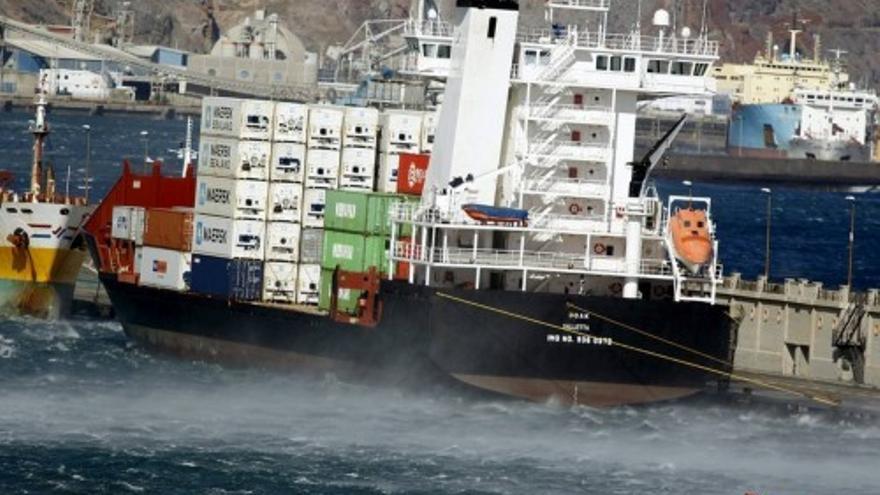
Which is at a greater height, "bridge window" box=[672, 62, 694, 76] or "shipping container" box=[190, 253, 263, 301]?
"bridge window" box=[672, 62, 694, 76]

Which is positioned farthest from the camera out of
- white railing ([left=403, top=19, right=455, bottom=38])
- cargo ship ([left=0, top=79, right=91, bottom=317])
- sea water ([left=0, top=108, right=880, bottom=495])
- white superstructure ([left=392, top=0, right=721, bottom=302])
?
cargo ship ([left=0, top=79, right=91, bottom=317])

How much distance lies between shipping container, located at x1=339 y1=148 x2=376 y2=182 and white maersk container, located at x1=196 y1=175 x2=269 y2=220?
216cm

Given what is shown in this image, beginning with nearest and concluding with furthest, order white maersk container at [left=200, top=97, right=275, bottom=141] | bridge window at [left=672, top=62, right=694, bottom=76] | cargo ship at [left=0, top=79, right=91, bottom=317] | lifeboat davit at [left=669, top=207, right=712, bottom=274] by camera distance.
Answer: lifeboat davit at [left=669, top=207, right=712, bottom=274] → bridge window at [left=672, top=62, right=694, bottom=76] → white maersk container at [left=200, top=97, right=275, bottom=141] → cargo ship at [left=0, top=79, right=91, bottom=317]

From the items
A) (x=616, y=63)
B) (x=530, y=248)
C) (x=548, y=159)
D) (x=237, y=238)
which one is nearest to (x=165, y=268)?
(x=237, y=238)

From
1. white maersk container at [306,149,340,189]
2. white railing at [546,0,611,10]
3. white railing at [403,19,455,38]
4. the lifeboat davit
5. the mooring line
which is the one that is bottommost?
the mooring line

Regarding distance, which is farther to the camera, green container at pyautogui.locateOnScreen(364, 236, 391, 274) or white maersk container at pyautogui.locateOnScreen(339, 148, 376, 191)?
white maersk container at pyautogui.locateOnScreen(339, 148, 376, 191)

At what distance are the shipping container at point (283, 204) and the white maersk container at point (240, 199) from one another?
0.19 meters

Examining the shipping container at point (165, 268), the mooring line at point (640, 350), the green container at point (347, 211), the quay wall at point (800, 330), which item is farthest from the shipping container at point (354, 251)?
the quay wall at point (800, 330)

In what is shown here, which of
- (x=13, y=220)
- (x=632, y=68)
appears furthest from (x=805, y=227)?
(x=632, y=68)

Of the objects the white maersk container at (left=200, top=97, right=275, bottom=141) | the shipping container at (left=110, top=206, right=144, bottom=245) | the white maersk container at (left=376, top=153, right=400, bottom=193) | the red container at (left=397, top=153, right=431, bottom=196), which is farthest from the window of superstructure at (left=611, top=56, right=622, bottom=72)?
the shipping container at (left=110, top=206, right=144, bottom=245)

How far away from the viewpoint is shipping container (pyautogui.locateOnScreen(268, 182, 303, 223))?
6969 cm

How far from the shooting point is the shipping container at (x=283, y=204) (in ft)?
229

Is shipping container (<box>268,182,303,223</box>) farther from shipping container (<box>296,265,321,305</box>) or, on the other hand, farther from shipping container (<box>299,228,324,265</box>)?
shipping container (<box>296,265,321,305</box>)

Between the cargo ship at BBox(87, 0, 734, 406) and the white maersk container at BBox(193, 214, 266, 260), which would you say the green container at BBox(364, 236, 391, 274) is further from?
the white maersk container at BBox(193, 214, 266, 260)
